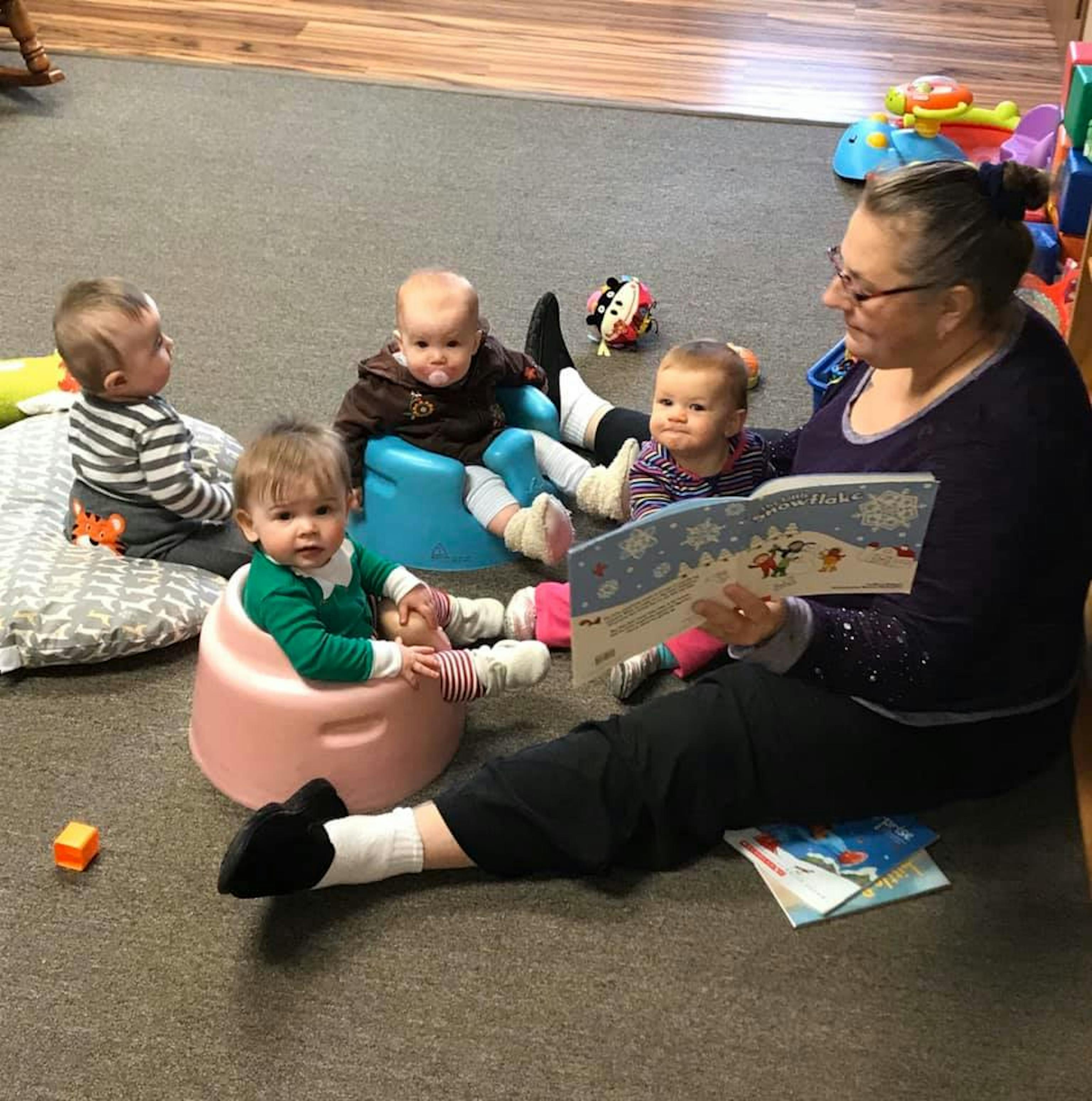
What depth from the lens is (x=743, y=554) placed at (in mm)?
1235

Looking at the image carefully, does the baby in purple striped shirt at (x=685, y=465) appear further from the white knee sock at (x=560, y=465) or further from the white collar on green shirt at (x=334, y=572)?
the white collar on green shirt at (x=334, y=572)

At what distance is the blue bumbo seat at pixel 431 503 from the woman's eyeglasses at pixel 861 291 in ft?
2.11

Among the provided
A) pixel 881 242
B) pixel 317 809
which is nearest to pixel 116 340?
pixel 317 809

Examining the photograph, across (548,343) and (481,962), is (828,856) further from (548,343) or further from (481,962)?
(548,343)

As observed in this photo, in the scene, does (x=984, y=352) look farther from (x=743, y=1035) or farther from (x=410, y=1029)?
(x=410, y=1029)

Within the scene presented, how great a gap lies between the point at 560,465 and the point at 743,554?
789 mm

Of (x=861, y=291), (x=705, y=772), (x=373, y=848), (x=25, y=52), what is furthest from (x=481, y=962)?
(x=25, y=52)

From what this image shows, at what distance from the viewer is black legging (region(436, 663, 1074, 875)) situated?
142cm

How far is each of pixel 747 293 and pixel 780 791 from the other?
141 cm

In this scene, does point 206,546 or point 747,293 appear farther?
point 747,293

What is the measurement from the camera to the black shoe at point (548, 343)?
213 cm

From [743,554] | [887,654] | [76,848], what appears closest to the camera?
[743,554]

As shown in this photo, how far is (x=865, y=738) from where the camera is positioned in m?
1.42

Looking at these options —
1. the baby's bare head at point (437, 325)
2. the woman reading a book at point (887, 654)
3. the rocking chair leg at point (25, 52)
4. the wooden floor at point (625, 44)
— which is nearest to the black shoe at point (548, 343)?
the baby's bare head at point (437, 325)
